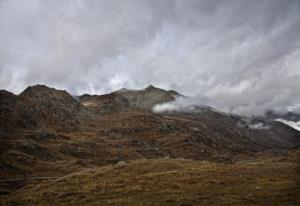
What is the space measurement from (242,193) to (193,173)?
18951 millimetres

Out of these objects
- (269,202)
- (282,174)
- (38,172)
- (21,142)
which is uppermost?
(21,142)

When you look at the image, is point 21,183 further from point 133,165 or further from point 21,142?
point 21,142

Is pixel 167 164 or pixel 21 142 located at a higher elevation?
pixel 21 142

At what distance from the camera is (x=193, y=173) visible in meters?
61.5

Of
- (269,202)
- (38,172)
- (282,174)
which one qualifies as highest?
(38,172)

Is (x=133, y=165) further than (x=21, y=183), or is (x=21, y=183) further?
(x=21, y=183)

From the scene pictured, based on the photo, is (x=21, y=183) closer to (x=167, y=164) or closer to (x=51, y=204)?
(x=167, y=164)

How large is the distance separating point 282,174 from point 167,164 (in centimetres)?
2822

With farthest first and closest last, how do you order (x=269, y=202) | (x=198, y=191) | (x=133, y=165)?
(x=133, y=165)
(x=198, y=191)
(x=269, y=202)

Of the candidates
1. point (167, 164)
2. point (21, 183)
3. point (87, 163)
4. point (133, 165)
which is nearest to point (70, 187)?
point (133, 165)

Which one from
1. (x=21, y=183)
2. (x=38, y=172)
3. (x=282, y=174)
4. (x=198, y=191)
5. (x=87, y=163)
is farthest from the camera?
(x=87, y=163)

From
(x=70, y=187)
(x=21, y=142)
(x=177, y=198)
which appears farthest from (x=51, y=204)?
(x=21, y=142)

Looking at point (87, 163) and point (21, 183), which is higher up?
point (87, 163)

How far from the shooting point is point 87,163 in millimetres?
183375
